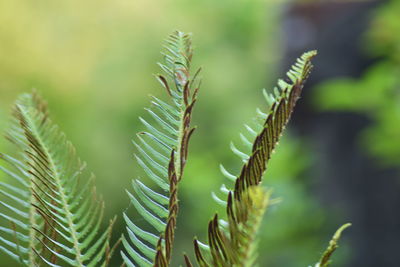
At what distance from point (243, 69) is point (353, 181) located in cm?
315

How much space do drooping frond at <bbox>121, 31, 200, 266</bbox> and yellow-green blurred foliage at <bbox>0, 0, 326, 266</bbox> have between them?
11.2 ft

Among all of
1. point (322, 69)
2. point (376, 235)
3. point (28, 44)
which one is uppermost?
point (28, 44)

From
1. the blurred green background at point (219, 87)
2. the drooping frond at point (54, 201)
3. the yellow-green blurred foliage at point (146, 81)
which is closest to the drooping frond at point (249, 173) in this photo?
the drooping frond at point (54, 201)

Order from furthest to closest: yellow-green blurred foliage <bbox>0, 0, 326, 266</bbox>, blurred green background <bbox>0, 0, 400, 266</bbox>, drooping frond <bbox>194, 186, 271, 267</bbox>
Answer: yellow-green blurred foliage <bbox>0, 0, 326, 266</bbox> < blurred green background <bbox>0, 0, 400, 266</bbox> < drooping frond <bbox>194, 186, 271, 267</bbox>

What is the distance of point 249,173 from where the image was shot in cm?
50

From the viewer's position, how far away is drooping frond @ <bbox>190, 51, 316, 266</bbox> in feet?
1.50

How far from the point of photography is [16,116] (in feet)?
1.97

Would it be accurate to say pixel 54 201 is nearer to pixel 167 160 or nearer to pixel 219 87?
pixel 167 160

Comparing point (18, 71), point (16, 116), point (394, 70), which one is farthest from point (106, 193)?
point (16, 116)

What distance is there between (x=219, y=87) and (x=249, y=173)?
20.4 feet

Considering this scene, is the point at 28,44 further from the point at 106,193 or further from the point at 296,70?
the point at 296,70

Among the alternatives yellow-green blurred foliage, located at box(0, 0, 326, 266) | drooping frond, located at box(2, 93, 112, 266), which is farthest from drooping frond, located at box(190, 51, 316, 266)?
yellow-green blurred foliage, located at box(0, 0, 326, 266)

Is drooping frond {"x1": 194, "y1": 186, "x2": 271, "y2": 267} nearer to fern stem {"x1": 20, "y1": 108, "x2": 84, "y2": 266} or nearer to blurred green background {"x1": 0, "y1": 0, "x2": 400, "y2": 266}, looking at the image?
fern stem {"x1": 20, "y1": 108, "x2": 84, "y2": 266}

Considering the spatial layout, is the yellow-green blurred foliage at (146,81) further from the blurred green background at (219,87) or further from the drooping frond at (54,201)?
the drooping frond at (54,201)
